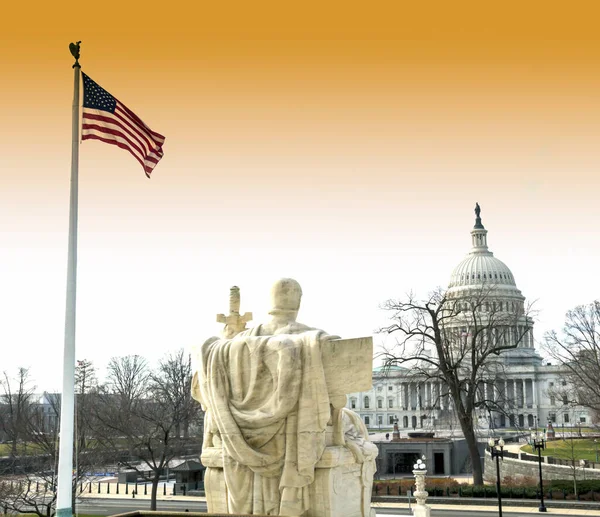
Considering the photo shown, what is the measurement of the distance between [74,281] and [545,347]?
160 ft

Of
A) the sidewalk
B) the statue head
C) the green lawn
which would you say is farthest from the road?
the statue head

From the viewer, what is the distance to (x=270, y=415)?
10.2 meters

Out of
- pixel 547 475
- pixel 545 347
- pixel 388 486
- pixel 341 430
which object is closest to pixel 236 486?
pixel 341 430

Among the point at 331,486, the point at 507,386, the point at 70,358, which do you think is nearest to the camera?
the point at 331,486

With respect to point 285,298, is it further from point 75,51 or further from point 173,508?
point 173,508

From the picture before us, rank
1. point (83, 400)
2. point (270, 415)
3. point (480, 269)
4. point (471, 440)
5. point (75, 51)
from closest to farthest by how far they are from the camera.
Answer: point (270, 415), point (75, 51), point (471, 440), point (83, 400), point (480, 269)

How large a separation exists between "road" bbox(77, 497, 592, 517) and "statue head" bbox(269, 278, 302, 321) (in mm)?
23685

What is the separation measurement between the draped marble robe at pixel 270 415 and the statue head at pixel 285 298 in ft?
1.69

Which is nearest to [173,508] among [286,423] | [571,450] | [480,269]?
[571,450]

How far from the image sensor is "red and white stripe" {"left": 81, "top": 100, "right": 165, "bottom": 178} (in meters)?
14.4

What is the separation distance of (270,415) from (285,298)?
1789mm

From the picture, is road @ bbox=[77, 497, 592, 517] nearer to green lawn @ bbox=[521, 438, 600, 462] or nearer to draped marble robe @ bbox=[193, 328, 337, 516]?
green lawn @ bbox=[521, 438, 600, 462]

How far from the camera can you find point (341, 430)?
1080 cm

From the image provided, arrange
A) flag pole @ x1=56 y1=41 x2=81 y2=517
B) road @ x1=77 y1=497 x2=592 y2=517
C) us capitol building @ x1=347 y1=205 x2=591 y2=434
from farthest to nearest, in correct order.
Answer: us capitol building @ x1=347 y1=205 x2=591 y2=434 → road @ x1=77 y1=497 x2=592 y2=517 → flag pole @ x1=56 y1=41 x2=81 y2=517
